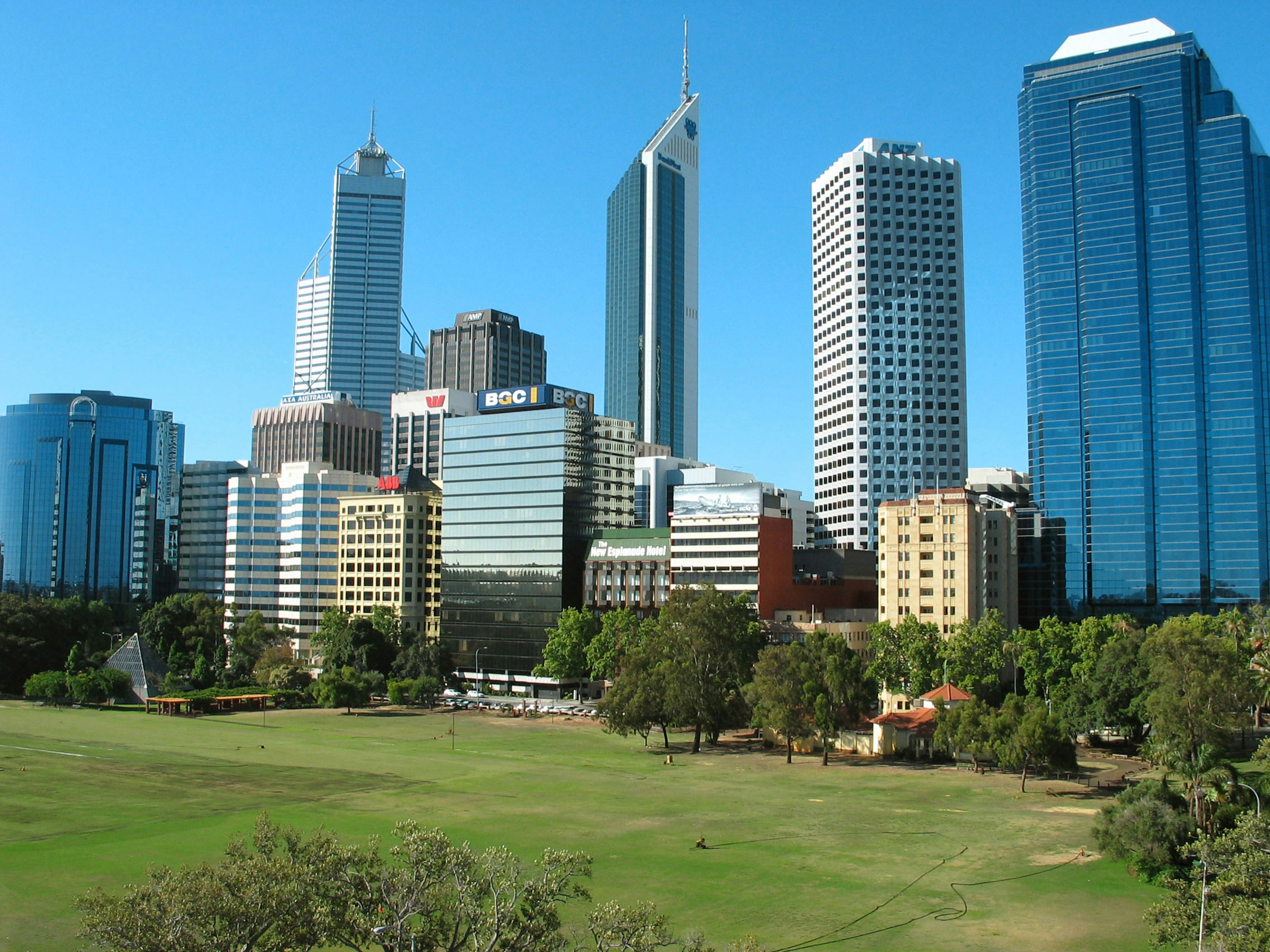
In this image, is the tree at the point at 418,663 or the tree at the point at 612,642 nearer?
the tree at the point at 612,642

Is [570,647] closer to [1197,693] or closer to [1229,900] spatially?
[1197,693]

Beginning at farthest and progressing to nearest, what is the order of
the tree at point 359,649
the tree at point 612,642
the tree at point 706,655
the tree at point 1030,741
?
the tree at point 359,649, the tree at point 612,642, the tree at point 706,655, the tree at point 1030,741

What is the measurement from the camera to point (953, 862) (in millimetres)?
75250

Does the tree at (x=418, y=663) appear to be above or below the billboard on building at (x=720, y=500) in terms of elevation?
below

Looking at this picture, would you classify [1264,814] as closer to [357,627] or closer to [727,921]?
[727,921]

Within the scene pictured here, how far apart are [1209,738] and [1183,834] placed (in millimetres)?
31011

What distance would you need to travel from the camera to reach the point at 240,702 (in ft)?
564

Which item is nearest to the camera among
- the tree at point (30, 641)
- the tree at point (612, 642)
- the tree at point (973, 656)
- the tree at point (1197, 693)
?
the tree at point (1197, 693)

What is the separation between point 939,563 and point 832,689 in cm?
5873

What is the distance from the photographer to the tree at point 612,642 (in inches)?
6570

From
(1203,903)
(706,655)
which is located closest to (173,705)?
(706,655)

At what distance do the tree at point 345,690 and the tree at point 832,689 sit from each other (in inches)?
2959

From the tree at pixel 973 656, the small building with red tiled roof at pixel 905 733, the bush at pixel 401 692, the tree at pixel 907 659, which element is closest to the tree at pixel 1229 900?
the small building with red tiled roof at pixel 905 733

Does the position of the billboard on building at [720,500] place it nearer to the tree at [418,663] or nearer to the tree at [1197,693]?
the tree at [418,663]
